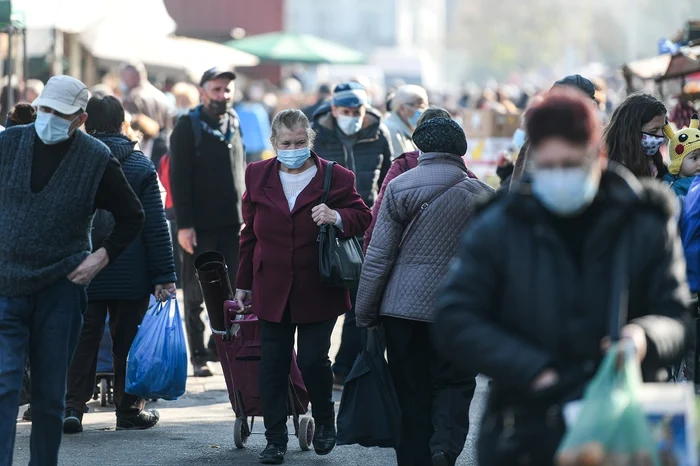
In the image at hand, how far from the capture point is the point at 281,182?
7605 mm

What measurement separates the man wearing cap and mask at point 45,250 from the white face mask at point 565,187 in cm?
280

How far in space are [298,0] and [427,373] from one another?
140575 millimetres

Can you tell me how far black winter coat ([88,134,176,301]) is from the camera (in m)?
8.02

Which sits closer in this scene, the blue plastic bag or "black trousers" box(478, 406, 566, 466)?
"black trousers" box(478, 406, 566, 466)

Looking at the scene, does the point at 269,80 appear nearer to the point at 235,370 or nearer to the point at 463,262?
the point at 235,370

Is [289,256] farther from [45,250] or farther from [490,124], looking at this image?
[490,124]

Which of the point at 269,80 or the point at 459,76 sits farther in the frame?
the point at 459,76

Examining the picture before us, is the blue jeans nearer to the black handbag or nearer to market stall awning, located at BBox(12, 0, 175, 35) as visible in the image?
the black handbag

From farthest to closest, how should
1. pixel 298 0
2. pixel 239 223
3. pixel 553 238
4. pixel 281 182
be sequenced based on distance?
1. pixel 298 0
2. pixel 239 223
3. pixel 281 182
4. pixel 553 238

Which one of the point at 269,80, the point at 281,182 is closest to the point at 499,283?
the point at 281,182

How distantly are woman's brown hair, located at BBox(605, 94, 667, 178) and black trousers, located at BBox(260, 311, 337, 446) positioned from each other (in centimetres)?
171

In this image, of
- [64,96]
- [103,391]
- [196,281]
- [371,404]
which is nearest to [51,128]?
[64,96]

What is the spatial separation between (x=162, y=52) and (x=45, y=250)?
43.9 feet

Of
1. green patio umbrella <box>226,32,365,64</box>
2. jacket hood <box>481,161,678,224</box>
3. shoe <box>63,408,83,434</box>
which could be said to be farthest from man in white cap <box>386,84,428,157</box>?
green patio umbrella <box>226,32,365,64</box>
